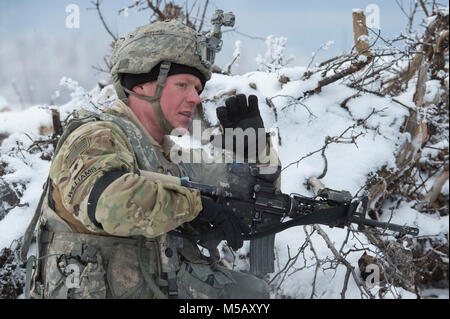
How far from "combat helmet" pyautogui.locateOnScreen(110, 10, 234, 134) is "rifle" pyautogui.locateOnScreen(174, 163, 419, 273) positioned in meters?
0.60

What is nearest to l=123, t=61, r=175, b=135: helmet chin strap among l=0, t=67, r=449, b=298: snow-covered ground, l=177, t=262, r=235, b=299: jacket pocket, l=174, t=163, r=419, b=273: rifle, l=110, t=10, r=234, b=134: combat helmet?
l=110, t=10, r=234, b=134: combat helmet

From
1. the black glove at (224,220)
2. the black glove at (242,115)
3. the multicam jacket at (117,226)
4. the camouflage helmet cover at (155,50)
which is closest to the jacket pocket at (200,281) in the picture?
the multicam jacket at (117,226)

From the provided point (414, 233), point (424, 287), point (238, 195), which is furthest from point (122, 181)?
point (424, 287)

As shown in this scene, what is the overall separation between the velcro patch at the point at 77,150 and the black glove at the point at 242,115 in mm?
986

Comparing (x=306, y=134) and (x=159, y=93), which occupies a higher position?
(x=306, y=134)

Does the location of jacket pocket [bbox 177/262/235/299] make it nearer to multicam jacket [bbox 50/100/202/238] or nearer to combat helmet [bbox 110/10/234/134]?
multicam jacket [bbox 50/100/202/238]

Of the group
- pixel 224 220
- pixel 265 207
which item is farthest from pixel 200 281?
pixel 265 207

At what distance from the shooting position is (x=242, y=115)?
2736mm

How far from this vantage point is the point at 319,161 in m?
4.63

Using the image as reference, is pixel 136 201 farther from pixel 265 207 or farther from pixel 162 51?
pixel 162 51

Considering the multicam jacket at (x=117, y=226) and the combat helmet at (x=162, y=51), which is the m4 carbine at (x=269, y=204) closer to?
the multicam jacket at (x=117, y=226)

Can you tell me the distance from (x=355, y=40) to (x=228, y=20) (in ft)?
10.3

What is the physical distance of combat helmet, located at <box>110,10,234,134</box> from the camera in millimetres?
2555

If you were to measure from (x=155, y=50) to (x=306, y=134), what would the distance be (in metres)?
2.78
